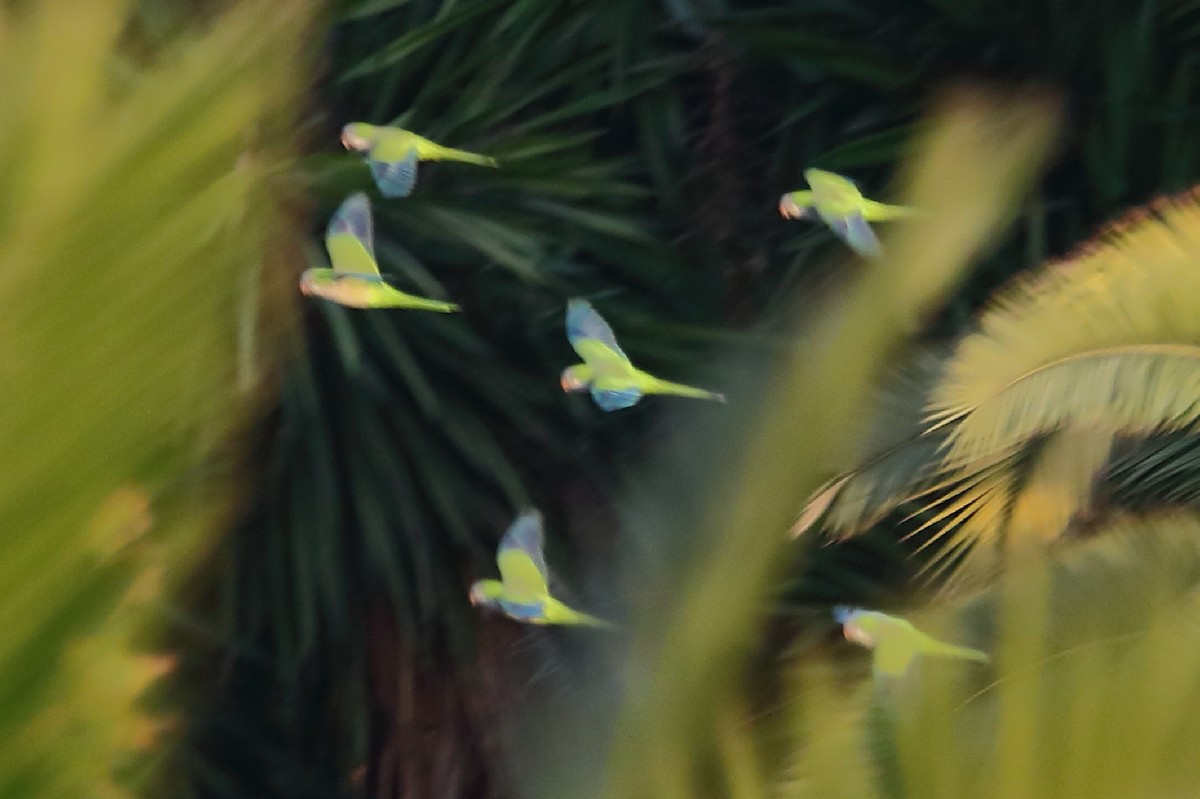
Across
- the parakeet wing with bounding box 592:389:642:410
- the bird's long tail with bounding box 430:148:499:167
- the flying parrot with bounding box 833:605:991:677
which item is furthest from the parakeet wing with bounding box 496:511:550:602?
the bird's long tail with bounding box 430:148:499:167

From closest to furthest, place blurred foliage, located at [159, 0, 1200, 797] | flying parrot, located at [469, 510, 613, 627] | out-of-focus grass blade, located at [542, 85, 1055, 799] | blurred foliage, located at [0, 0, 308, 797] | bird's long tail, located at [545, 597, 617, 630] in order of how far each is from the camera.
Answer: blurred foliage, located at [0, 0, 308, 797], out-of-focus grass blade, located at [542, 85, 1055, 799], bird's long tail, located at [545, 597, 617, 630], flying parrot, located at [469, 510, 613, 627], blurred foliage, located at [159, 0, 1200, 797]

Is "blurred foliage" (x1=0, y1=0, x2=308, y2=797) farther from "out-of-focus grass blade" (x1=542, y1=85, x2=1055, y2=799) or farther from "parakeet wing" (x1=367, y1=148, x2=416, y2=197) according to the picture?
"parakeet wing" (x1=367, y1=148, x2=416, y2=197)

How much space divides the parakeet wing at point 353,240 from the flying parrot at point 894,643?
529 millimetres

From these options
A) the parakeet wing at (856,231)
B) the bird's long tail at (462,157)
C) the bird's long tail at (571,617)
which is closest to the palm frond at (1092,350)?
the bird's long tail at (571,617)

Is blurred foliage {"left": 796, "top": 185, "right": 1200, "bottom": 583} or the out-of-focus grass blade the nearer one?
the out-of-focus grass blade

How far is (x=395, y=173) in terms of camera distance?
115 cm

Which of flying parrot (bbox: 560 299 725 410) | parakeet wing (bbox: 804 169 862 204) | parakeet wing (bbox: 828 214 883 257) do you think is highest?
parakeet wing (bbox: 804 169 862 204)

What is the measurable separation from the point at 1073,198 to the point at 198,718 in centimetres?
118

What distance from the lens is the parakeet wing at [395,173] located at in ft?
3.74

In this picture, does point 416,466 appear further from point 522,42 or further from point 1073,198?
point 1073,198

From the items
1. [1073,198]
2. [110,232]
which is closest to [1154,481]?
[1073,198]

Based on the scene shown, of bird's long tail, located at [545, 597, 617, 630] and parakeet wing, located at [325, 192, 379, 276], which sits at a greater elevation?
parakeet wing, located at [325, 192, 379, 276]

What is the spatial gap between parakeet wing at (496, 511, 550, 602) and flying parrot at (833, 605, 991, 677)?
0.88 ft

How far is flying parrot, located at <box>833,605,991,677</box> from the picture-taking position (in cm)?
54
